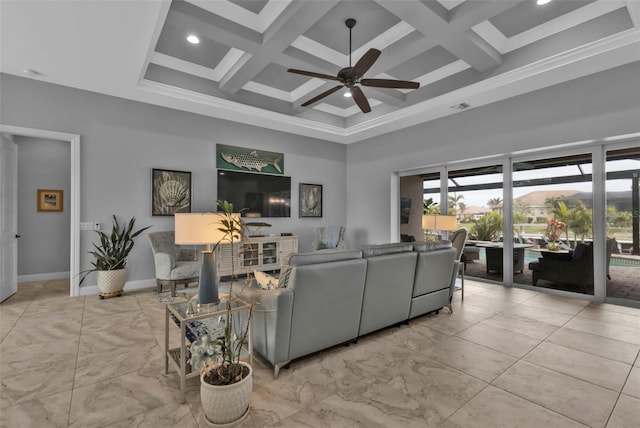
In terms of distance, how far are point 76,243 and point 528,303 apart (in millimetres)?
6170

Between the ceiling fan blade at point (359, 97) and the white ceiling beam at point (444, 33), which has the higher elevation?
the white ceiling beam at point (444, 33)

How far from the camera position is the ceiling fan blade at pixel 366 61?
279cm

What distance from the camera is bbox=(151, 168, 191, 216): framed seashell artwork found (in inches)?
184

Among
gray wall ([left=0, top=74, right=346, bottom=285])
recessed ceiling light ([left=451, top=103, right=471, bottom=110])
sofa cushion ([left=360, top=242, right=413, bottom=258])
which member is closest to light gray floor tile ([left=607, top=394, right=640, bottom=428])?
sofa cushion ([left=360, top=242, right=413, bottom=258])

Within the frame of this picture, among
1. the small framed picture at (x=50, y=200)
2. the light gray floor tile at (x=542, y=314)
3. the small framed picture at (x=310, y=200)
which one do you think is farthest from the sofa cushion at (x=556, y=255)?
the small framed picture at (x=50, y=200)

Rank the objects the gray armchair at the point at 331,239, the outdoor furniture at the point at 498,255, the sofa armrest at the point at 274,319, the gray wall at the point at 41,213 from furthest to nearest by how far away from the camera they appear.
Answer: the gray armchair at the point at 331,239, the gray wall at the point at 41,213, the outdoor furniture at the point at 498,255, the sofa armrest at the point at 274,319

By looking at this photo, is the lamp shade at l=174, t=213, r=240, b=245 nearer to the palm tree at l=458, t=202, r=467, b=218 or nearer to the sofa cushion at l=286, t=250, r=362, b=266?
the sofa cushion at l=286, t=250, r=362, b=266

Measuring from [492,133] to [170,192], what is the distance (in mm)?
5244

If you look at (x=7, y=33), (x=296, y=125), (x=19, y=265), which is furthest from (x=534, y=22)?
(x=19, y=265)

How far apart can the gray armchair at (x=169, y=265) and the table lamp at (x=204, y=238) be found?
2.08 m

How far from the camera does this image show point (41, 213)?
5.11m

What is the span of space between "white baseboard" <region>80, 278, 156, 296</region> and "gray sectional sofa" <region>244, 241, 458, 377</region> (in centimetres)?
312

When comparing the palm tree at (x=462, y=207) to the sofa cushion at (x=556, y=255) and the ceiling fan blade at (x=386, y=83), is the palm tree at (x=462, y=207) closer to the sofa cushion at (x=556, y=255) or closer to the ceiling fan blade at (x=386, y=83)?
the sofa cushion at (x=556, y=255)

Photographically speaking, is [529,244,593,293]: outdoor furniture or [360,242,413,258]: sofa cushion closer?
[360,242,413,258]: sofa cushion
